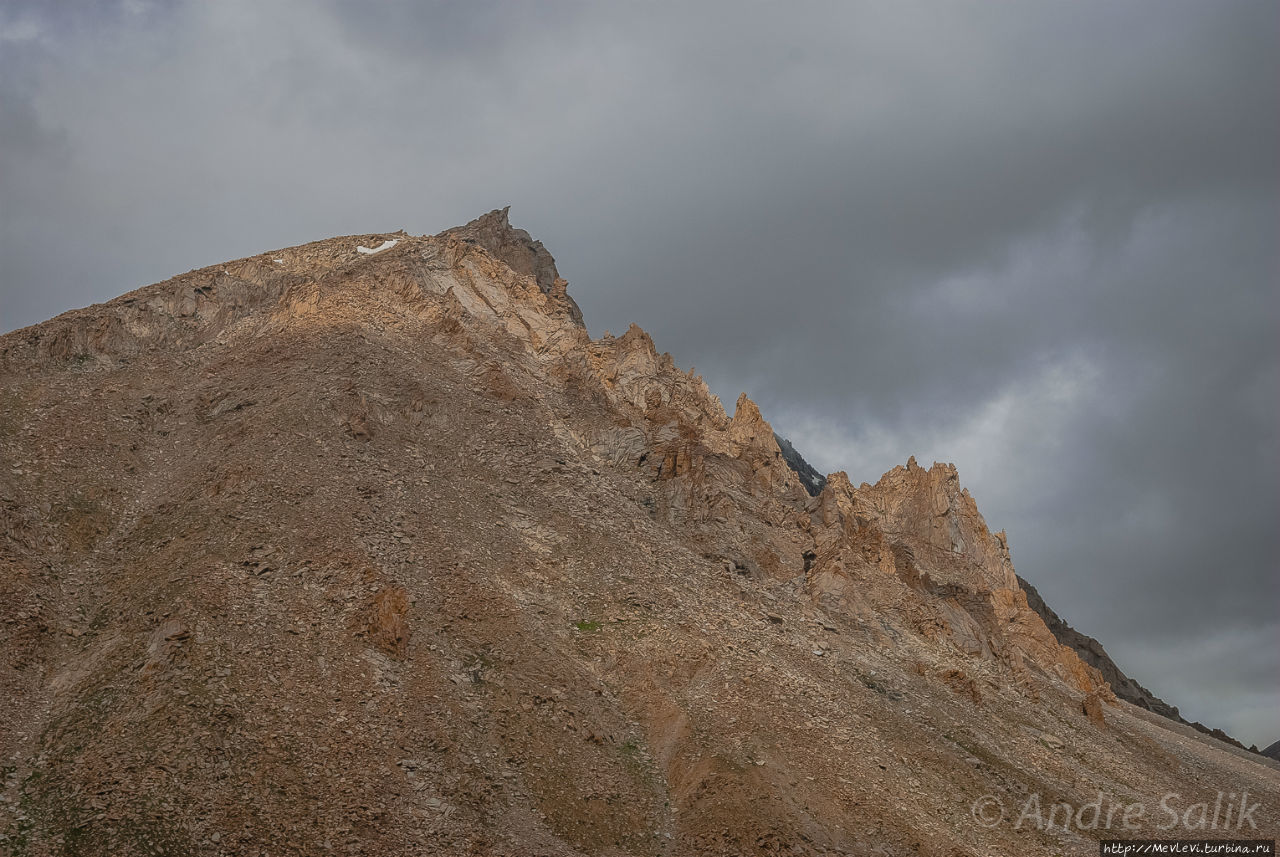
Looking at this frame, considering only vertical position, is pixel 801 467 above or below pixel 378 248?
above

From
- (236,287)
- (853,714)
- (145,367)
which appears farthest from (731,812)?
(236,287)

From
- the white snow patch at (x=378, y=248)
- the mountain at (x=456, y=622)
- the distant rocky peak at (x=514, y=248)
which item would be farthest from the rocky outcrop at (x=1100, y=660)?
the white snow patch at (x=378, y=248)

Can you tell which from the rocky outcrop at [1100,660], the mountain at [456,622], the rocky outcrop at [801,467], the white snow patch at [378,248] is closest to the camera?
the mountain at [456,622]

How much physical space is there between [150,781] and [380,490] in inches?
722

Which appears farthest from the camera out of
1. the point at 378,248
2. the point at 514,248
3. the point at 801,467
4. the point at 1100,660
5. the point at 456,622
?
the point at 801,467

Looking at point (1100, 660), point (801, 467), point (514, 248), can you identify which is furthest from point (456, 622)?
point (801, 467)

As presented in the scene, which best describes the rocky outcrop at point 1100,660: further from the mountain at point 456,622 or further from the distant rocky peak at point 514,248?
the distant rocky peak at point 514,248

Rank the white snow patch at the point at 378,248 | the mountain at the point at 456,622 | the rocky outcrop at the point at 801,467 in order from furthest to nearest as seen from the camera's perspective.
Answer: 1. the rocky outcrop at the point at 801,467
2. the white snow patch at the point at 378,248
3. the mountain at the point at 456,622

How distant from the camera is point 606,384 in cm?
6012

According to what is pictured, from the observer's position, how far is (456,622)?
34594mm

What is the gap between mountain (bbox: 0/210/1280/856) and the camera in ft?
85.6

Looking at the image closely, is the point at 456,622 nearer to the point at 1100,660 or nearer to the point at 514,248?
the point at 514,248

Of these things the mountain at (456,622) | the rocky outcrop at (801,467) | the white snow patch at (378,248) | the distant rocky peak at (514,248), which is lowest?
the mountain at (456,622)

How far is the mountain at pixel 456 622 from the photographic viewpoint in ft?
85.6
